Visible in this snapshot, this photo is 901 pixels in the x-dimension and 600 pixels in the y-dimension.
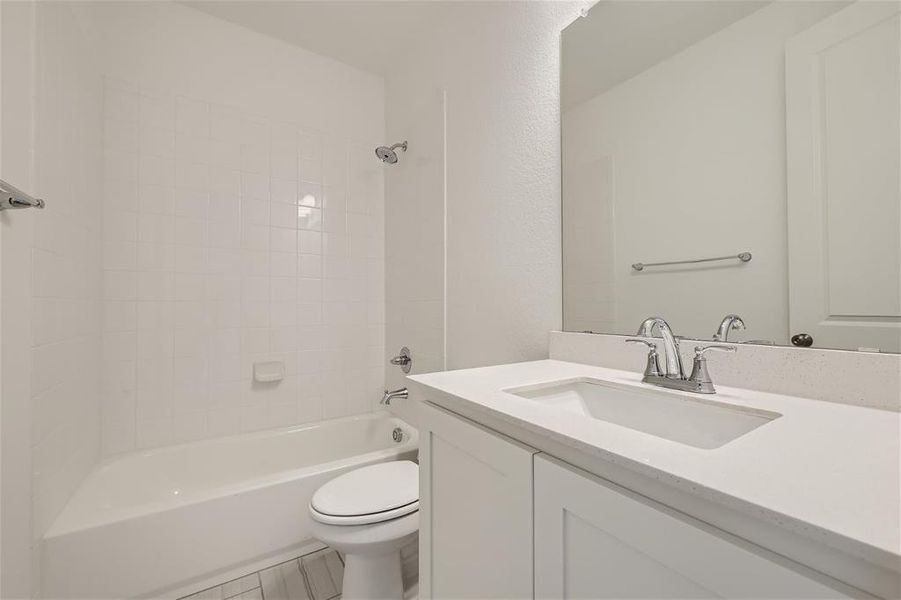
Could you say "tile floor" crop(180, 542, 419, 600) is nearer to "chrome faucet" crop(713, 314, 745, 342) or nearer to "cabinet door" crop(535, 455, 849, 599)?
"cabinet door" crop(535, 455, 849, 599)

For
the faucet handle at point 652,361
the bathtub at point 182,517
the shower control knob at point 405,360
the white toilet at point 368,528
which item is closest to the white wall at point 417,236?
the shower control knob at point 405,360

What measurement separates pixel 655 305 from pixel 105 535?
181 cm

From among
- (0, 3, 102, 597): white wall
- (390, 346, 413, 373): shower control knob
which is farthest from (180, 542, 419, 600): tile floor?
(390, 346, 413, 373): shower control knob

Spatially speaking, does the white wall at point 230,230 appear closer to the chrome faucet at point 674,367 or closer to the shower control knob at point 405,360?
the shower control knob at point 405,360

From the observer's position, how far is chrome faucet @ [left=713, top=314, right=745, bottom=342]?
2.70 feet

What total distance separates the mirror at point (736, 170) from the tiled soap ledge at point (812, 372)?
3cm

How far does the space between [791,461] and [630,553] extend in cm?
22

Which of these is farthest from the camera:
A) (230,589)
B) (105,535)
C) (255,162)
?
(255,162)

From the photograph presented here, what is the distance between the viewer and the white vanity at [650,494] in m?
0.33

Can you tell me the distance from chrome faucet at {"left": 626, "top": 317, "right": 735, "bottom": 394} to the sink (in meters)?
0.05

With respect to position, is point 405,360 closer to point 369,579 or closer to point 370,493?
point 370,493

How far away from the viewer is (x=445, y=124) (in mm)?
1733

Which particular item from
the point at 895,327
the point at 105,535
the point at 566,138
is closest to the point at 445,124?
the point at 566,138

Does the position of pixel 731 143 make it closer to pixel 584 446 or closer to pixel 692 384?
pixel 692 384
